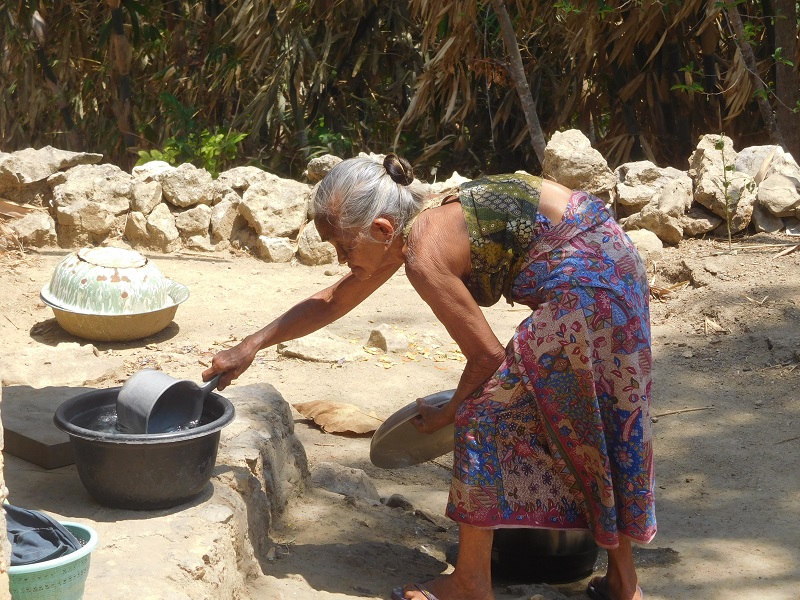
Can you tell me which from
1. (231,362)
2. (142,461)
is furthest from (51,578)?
(231,362)

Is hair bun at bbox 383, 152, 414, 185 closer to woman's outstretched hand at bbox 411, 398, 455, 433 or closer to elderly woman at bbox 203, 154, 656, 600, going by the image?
elderly woman at bbox 203, 154, 656, 600

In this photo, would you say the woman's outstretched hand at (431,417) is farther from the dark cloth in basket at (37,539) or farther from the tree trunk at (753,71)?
the tree trunk at (753,71)

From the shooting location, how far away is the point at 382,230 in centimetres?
243

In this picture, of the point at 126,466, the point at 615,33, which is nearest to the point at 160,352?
the point at 126,466

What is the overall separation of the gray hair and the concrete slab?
1178 millimetres

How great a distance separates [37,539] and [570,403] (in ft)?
4.30

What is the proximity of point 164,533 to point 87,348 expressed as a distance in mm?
2716

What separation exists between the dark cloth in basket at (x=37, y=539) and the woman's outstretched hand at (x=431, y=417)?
102 cm

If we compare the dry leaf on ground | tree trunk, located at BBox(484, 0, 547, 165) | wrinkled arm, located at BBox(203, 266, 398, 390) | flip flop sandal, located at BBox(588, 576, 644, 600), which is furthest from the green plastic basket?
tree trunk, located at BBox(484, 0, 547, 165)

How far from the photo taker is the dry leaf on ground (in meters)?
4.18

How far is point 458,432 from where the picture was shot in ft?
8.30

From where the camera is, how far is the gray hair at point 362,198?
2402 millimetres

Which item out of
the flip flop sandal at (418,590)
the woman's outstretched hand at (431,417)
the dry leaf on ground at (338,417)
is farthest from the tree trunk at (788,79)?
the flip flop sandal at (418,590)

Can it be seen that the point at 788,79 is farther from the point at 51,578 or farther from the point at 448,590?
the point at 51,578
